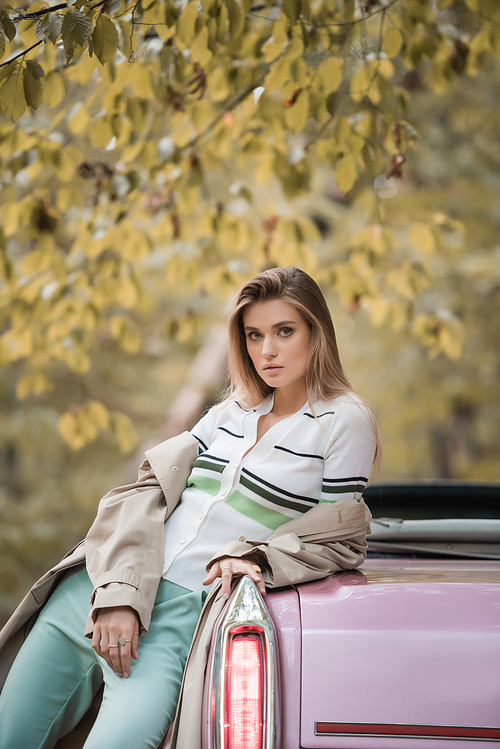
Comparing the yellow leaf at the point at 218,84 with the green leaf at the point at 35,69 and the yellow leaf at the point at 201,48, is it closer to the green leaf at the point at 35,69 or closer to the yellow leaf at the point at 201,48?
the yellow leaf at the point at 201,48

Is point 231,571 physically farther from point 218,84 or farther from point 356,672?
point 218,84

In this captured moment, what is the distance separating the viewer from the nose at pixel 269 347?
2191 mm

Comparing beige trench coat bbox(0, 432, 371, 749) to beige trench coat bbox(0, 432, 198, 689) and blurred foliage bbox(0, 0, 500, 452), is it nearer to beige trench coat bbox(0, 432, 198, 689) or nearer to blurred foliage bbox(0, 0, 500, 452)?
beige trench coat bbox(0, 432, 198, 689)

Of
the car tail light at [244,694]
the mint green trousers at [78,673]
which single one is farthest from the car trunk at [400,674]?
the mint green trousers at [78,673]

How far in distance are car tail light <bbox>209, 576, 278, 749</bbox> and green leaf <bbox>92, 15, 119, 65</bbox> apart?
183cm

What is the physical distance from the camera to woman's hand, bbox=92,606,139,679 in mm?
1736

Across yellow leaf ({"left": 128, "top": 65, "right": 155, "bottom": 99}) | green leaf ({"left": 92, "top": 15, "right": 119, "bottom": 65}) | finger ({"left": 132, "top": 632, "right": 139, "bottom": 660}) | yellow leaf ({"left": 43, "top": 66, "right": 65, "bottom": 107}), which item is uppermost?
yellow leaf ({"left": 128, "top": 65, "right": 155, "bottom": 99})

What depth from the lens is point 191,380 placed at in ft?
29.0

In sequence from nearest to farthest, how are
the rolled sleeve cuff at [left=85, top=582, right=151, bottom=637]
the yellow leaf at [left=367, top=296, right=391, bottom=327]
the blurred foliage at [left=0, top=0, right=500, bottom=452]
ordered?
the rolled sleeve cuff at [left=85, top=582, right=151, bottom=637] → the blurred foliage at [left=0, top=0, right=500, bottom=452] → the yellow leaf at [left=367, top=296, right=391, bottom=327]

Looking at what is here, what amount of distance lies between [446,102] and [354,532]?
8.42 m

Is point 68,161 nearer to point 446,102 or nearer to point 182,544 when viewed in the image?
point 182,544

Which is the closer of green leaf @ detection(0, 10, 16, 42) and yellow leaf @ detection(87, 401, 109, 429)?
green leaf @ detection(0, 10, 16, 42)

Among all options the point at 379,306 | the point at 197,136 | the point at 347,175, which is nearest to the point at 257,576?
the point at 347,175

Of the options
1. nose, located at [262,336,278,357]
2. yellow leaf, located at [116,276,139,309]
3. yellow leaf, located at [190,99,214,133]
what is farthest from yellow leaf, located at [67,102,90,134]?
nose, located at [262,336,278,357]
